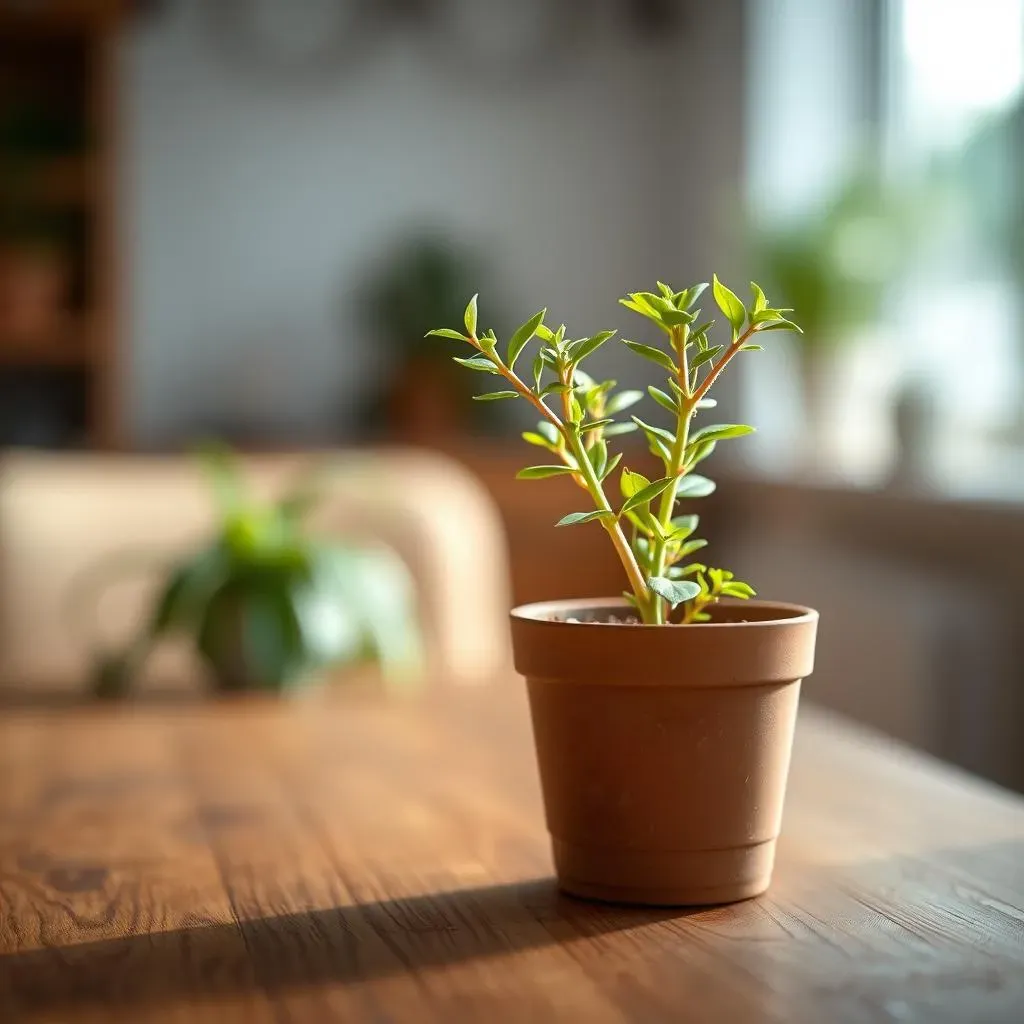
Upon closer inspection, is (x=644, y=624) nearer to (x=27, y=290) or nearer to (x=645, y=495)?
(x=645, y=495)

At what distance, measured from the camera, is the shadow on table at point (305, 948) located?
1.79ft

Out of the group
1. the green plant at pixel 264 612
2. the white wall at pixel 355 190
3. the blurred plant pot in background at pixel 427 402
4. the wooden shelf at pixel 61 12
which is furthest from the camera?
the white wall at pixel 355 190

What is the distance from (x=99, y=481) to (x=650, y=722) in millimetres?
1365

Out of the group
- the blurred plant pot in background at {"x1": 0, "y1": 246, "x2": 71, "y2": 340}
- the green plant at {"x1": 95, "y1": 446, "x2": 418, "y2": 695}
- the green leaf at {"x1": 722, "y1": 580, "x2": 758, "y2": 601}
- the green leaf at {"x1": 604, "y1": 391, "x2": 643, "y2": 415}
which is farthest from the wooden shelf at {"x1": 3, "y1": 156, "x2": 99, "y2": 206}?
the green leaf at {"x1": 722, "y1": 580, "x2": 758, "y2": 601}

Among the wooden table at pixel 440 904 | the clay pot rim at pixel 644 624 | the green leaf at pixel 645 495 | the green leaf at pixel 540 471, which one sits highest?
the green leaf at pixel 540 471

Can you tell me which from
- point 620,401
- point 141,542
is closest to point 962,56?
point 141,542

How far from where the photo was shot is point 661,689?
1.97ft

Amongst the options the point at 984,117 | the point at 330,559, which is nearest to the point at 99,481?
the point at 330,559

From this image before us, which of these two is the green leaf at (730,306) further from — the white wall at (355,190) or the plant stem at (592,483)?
the white wall at (355,190)

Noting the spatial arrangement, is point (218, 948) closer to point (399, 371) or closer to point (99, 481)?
point (99, 481)

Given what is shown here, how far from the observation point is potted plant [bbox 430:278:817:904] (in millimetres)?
595

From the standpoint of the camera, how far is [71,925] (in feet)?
2.06

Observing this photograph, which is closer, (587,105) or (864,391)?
(864,391)

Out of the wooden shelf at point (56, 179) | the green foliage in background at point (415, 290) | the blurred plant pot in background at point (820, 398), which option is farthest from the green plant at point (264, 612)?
the green foliage in background at point (415, 290)
